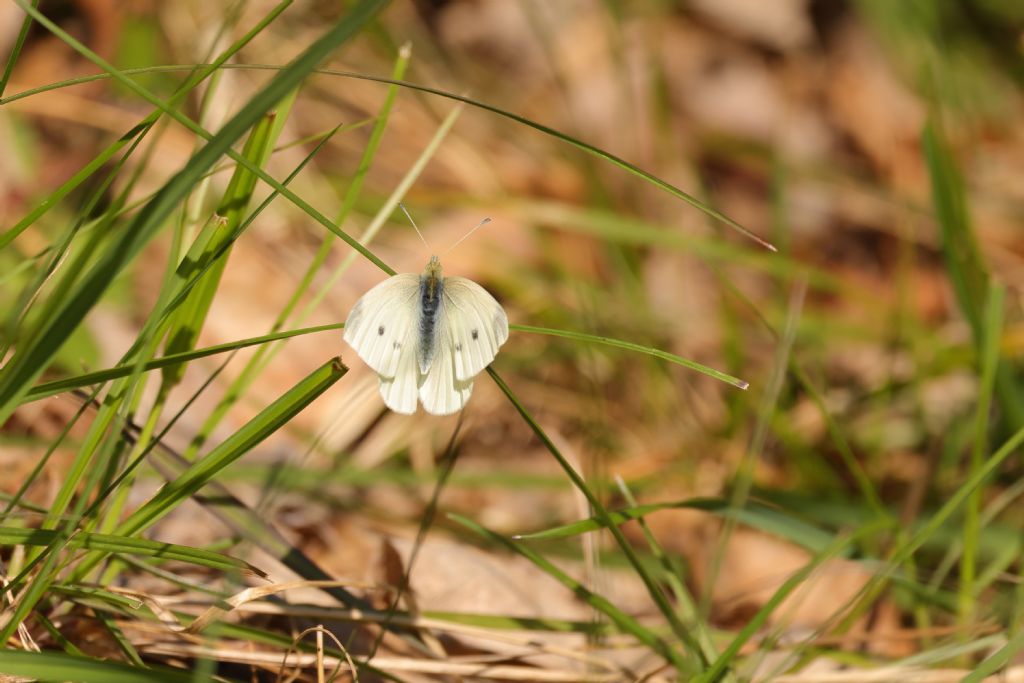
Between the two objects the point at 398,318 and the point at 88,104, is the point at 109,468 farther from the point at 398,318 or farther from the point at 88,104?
the point at 88,104

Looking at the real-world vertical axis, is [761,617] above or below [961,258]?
below

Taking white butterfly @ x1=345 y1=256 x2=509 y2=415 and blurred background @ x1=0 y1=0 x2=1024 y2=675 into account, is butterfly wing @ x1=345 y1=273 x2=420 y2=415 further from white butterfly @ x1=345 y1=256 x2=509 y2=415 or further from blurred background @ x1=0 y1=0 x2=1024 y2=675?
blurred background @ x1=0 y1=0 x2=1024 y2=675

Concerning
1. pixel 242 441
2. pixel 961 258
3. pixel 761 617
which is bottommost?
pixel 761 617

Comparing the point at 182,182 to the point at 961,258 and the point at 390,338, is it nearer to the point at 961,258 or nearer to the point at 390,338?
the point at 390,338

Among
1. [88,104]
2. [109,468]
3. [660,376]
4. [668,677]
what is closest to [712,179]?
[660,376]

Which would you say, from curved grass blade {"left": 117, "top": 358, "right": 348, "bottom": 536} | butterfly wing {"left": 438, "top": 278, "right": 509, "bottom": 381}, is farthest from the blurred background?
curved grass blade {"left": 117, "top": 358, "right": 348, "bottom": 536}

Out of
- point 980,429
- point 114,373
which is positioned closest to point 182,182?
point 114,373

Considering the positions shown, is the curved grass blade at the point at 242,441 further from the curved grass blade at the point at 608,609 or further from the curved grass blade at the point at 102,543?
the curved grass blade at the point at 608,609
